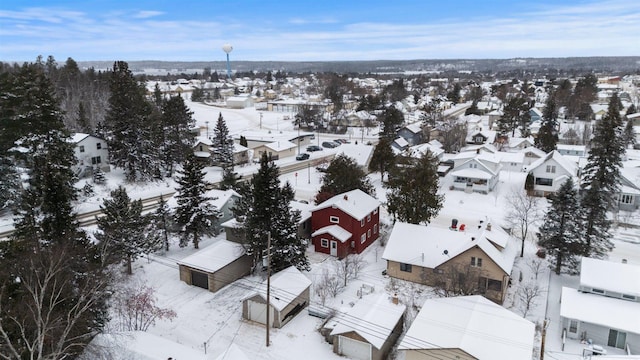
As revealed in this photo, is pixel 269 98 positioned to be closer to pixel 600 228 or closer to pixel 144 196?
pixel 144 196

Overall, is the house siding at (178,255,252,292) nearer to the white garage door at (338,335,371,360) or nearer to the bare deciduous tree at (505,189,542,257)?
the white garage door at (338,335,371,360)

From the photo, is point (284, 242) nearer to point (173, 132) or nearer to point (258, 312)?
point (258, 312)

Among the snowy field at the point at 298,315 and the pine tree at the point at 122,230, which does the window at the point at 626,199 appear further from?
the pine tree at the point at 122,230

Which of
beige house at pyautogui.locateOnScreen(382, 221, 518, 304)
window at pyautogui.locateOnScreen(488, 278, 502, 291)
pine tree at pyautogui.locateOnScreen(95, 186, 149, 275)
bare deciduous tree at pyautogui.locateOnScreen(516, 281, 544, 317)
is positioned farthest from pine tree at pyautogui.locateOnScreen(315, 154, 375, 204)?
bare deciduous tree at pyautogui.locateOnScreen(516, 281, 544, 317)

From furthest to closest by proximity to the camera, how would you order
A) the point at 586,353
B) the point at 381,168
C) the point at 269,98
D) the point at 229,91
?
the point at 229,91 < the point at 269,98 < the point at 381,168 < the point at 586,353

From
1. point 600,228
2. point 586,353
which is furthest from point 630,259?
point 586,353

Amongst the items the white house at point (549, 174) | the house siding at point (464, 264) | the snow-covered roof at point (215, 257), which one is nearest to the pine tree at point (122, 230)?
the snow-covered roof at point (215, 257)

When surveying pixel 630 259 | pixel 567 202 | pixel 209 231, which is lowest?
pixel 630 259
